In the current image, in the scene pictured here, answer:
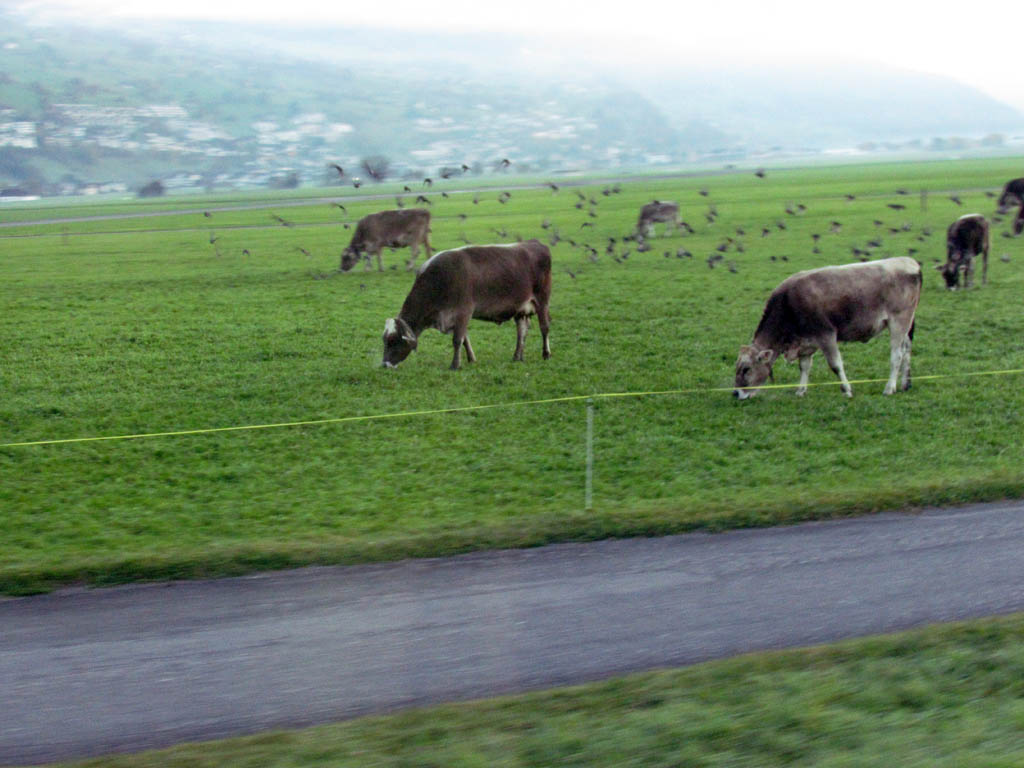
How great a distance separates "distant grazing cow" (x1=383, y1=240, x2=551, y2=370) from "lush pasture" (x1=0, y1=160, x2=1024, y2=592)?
2.12 ft

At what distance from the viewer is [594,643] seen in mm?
7973

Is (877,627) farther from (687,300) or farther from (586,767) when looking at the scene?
(687,300)

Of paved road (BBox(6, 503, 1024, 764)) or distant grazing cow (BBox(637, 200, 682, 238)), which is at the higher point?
distant grazing cow (BBox(637, 200, 682, 238))

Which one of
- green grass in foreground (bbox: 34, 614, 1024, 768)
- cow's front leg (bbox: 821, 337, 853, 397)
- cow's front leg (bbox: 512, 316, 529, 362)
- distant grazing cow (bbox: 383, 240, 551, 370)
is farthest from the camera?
cow's front leg (bbox: 512, 316, 529, 362)

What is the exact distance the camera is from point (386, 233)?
3884cm

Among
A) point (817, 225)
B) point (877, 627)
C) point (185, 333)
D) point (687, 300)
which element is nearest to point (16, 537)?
point (877, 627)

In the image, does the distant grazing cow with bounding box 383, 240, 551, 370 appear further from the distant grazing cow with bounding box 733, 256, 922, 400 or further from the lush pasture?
the distant grazing cow with bounding box 733, 256, 922, 400

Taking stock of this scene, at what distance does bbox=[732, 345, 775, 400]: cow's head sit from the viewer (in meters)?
16.3

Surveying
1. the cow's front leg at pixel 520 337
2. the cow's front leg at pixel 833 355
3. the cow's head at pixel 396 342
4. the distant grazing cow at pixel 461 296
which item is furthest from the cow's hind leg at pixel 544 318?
the cow's front leg at pixel 833 355

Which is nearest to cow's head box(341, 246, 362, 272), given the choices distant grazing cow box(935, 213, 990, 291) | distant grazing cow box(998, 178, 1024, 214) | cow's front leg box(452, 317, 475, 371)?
cow's front leg box(452, 317, 475, 371)

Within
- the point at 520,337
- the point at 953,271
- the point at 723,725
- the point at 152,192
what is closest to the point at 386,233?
the point at 953,271

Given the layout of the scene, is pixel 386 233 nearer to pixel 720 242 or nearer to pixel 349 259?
pixel 349 259

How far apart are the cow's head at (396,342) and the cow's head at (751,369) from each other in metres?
6.01

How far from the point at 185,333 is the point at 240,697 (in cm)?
1895
